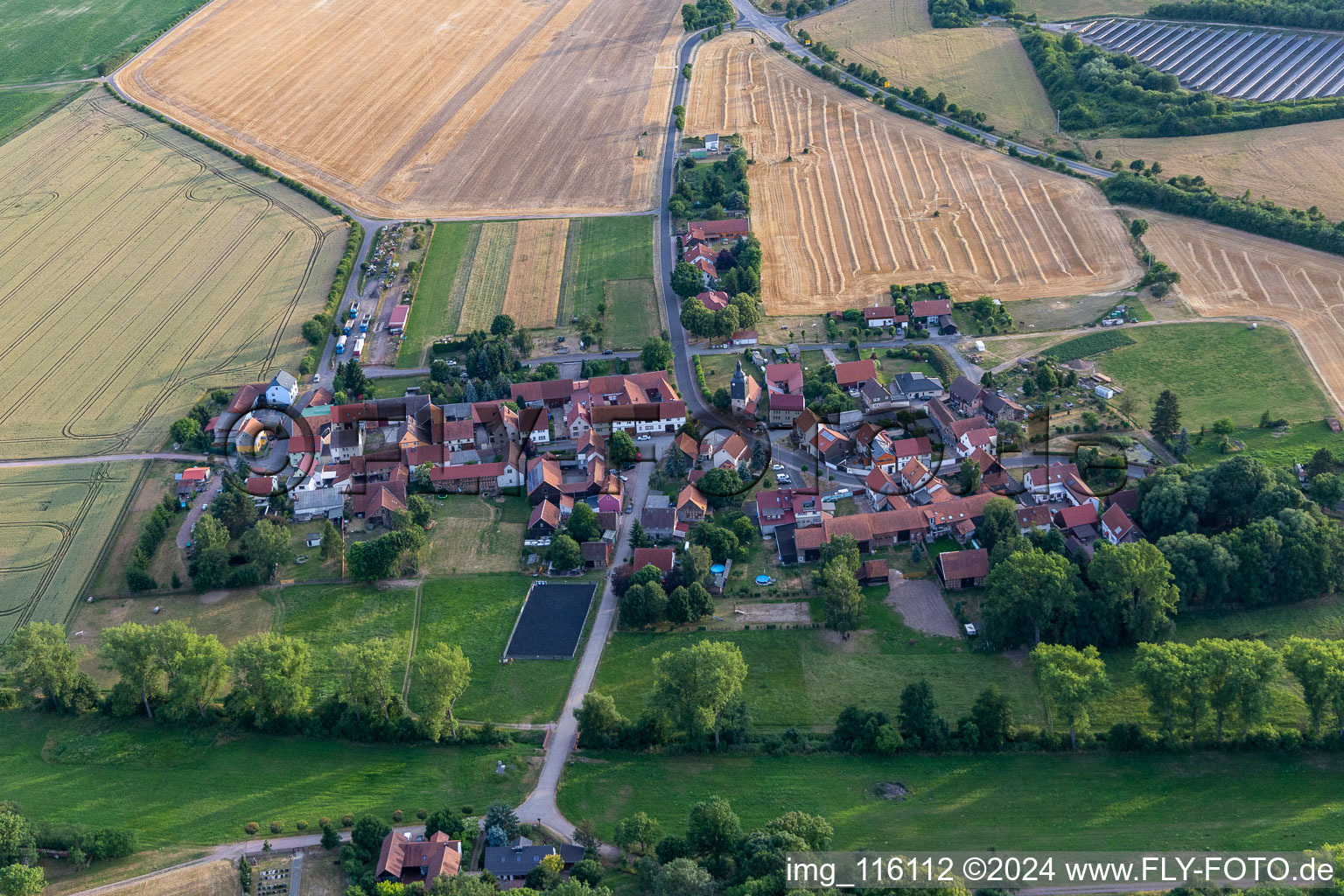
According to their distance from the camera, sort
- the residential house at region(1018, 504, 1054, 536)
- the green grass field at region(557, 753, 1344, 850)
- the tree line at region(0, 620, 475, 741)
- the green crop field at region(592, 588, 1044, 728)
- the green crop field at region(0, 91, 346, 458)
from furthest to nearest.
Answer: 1. the green crop field at region(0, 91, 346, 458)
2. the residential house at region(1018, 504, 1054, 536)
3. the green crop field at region(592, 588, 1044, 728)
4. the tree line at region(0, 620, 475, 741)
5. the green grass field at region(557, 753, 1344, 850)

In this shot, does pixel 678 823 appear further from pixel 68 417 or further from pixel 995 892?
pixel 68 417

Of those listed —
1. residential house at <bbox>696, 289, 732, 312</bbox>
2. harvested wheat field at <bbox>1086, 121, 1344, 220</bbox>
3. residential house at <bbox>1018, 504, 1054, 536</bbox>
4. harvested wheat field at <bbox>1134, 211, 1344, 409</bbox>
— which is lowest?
residential house at <bbox>1018, 504, 1054, 536</bbox>

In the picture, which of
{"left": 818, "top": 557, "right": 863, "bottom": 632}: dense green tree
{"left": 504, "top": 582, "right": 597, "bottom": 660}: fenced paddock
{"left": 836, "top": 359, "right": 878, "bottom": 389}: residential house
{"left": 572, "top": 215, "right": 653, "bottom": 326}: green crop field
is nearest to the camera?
{"left": 818, "top": 557, "right": 863, "bottom": 632}: dense green tree

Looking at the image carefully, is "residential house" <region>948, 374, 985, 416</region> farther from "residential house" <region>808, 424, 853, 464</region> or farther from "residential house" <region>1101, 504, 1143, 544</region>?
"residential house" <region>1101, 504, 1143, 544</region>

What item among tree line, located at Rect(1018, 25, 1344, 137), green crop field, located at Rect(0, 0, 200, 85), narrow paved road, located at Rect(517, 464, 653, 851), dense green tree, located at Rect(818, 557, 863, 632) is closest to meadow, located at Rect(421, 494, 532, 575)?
narrow paved road, located at Rect(517, 464, 653, 851)

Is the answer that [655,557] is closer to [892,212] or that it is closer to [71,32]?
[892,212]

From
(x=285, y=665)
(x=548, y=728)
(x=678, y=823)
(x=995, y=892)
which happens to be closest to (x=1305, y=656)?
(x=995, y=892)

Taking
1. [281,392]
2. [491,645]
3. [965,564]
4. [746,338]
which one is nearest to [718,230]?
[746,338]
